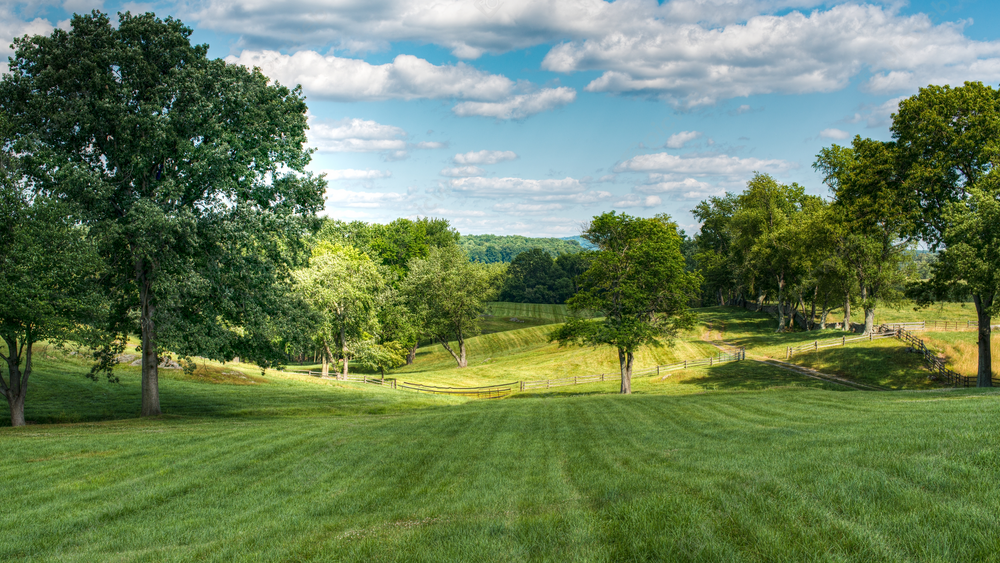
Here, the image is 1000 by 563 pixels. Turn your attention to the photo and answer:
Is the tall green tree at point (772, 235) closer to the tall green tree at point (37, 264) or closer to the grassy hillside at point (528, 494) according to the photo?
the grassy hillside at point (528, 494)

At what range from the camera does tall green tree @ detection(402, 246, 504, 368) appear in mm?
67375

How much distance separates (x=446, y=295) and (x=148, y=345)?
146 ft

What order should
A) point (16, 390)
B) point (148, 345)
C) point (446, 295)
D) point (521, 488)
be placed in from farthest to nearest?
point (446, 295), point (148, 345), point (16, 390), point (521, 488)

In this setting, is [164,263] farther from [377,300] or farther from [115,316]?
[377,300]

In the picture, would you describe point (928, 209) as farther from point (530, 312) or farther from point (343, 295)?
point (530, 312)

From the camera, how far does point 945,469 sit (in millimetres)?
7000

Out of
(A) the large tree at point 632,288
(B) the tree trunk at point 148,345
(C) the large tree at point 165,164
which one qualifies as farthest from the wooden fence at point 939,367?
(B) the tree trunk at point 148,345

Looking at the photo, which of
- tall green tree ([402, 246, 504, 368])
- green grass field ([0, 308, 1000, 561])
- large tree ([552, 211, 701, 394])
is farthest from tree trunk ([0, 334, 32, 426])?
tall green tree ([402, 246, 504, 368])

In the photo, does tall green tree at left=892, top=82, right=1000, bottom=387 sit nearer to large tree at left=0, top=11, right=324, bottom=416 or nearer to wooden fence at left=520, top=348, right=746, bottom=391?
wooden fence at left=520, top=348, right=746, bottom=391

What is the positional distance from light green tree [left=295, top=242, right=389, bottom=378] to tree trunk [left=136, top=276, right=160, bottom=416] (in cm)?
2197

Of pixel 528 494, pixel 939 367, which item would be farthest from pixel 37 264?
pixel 939 367

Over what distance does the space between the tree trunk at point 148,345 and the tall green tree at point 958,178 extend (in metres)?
37.6

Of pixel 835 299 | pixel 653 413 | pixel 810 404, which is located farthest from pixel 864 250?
pixel 653 413

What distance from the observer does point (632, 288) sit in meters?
36.1
